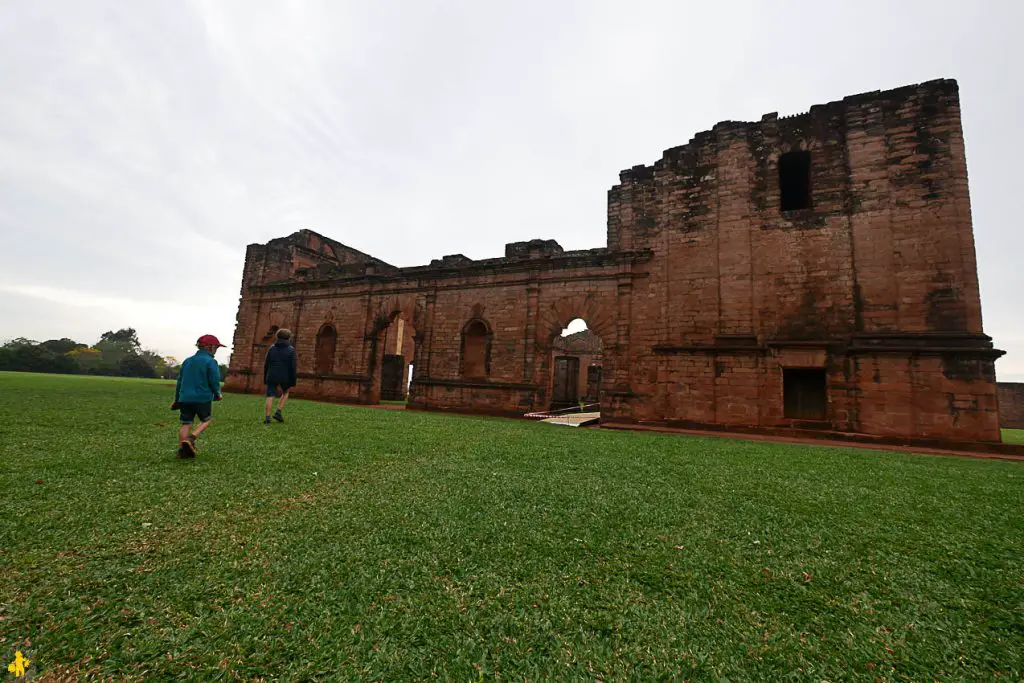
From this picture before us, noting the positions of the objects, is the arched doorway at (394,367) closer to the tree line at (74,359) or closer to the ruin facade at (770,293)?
the ruin facade at (770,293)

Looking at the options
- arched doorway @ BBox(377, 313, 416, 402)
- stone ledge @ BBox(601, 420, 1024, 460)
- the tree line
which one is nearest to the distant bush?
the tree line

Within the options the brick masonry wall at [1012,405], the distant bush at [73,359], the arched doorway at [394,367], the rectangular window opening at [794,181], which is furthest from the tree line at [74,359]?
the brick masonry wall at [1012,405]

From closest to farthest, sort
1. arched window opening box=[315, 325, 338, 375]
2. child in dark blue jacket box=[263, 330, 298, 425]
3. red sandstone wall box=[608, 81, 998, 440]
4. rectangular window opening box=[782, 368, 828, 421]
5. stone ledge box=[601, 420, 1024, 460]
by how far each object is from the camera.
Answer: child in dark blue jacket box=[263, 330, 298, 425] → stone ledge box=[601, 420, 1024, 460] → red sandstone wall box=[608, 81, 998, 440] → rectangular window opening box=[782, 368, 828, 421] → arched window opening box=[315, 325, 338, 375]

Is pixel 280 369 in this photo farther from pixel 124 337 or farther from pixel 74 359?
pixel 124 337

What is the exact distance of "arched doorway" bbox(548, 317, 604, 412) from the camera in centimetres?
1645

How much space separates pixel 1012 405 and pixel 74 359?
67.4 meters

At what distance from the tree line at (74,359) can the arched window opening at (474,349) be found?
2979cm

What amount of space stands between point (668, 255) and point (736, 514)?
8923 mm

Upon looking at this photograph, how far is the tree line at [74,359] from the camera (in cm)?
3222

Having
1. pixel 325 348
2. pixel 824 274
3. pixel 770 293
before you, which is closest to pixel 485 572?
pixel 770 293

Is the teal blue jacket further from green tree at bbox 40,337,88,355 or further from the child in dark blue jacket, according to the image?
green tree at bbox 40,337,88,355

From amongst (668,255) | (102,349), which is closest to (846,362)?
(668,255)

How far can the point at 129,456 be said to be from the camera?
13.5ft

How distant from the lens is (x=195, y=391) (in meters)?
4.25
